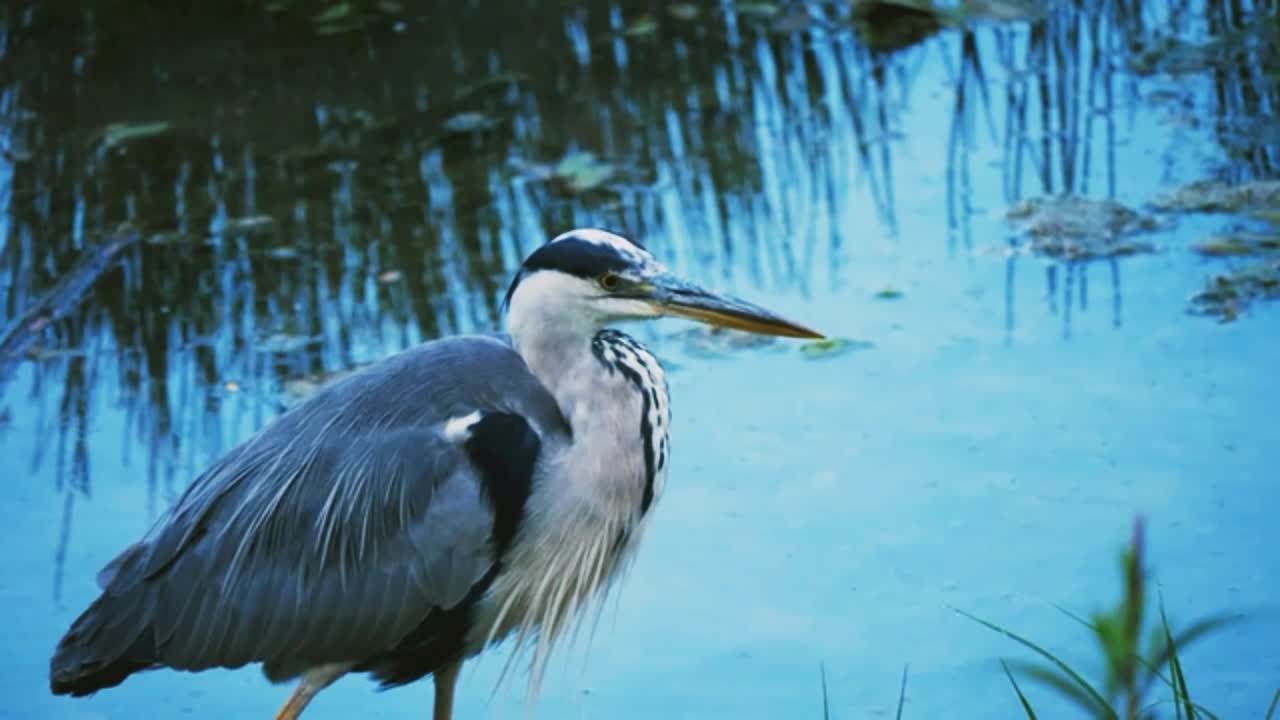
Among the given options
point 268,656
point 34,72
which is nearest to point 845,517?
point 268,656

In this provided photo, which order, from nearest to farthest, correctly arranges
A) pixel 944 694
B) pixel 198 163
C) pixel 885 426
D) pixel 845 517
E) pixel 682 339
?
pixel 944 694
pixel 845 517
pixel 885 426
pixel 682 339
pixel 198 163

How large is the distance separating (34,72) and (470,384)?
4799 mm

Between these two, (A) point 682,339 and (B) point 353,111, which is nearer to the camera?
(A) point 682,339

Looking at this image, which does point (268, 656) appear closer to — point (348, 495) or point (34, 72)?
point (348, 495)

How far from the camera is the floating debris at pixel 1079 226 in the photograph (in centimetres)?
582

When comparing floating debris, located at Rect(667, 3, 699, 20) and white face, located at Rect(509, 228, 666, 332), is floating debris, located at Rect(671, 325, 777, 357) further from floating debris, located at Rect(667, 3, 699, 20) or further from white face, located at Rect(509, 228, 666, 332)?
floating debris, located at Rect(667, 3, 699, 20)

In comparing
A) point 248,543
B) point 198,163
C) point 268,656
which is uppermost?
point 198,163

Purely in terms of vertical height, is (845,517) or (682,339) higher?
(682,339)

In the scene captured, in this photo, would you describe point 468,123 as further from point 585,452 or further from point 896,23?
point 585,452

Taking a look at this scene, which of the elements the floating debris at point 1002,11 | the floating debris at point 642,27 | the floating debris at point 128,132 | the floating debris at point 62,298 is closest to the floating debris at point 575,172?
the floating debris at point 642,27

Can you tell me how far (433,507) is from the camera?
3.77 metres

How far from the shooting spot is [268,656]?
12.9 ft

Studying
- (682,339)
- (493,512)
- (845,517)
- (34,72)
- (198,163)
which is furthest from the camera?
(34,72)

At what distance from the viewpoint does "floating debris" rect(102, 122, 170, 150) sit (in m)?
7.26
